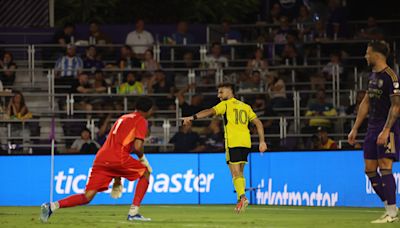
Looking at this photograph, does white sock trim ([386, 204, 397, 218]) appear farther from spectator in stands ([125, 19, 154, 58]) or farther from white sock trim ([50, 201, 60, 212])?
spectator in stands ([125, 19, 154, 58])

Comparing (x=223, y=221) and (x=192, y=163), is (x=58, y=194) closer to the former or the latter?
(x=192, y=163)

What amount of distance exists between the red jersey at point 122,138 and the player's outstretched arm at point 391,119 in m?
3.79

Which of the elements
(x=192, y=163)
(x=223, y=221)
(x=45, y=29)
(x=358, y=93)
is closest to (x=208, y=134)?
(x=192, y=163)

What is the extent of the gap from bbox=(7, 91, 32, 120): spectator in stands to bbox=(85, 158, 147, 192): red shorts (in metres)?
11.8

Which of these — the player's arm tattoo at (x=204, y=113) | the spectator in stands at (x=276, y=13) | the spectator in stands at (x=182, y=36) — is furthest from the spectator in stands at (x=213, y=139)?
the player's arm tattoo at (x=204, y=113)

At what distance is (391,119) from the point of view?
579 inches

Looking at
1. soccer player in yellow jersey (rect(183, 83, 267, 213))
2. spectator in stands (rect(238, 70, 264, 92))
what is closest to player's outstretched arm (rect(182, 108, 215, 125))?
soccer player in yellow jersey (rect(183, 83, 267, 213))

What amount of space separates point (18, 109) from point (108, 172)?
12.1 m

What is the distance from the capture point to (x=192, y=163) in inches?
997

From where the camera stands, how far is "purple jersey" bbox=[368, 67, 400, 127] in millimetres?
15031

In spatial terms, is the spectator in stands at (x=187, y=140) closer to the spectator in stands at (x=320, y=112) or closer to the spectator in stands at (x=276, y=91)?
the spectator in stands at (x=276, y=91)

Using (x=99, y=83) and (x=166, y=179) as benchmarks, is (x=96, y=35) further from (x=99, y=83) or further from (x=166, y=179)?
(x=166, y=179)

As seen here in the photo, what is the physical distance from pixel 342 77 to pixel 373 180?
15.5 m

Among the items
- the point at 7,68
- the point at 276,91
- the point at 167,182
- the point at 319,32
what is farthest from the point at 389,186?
→ the point at 319,32
